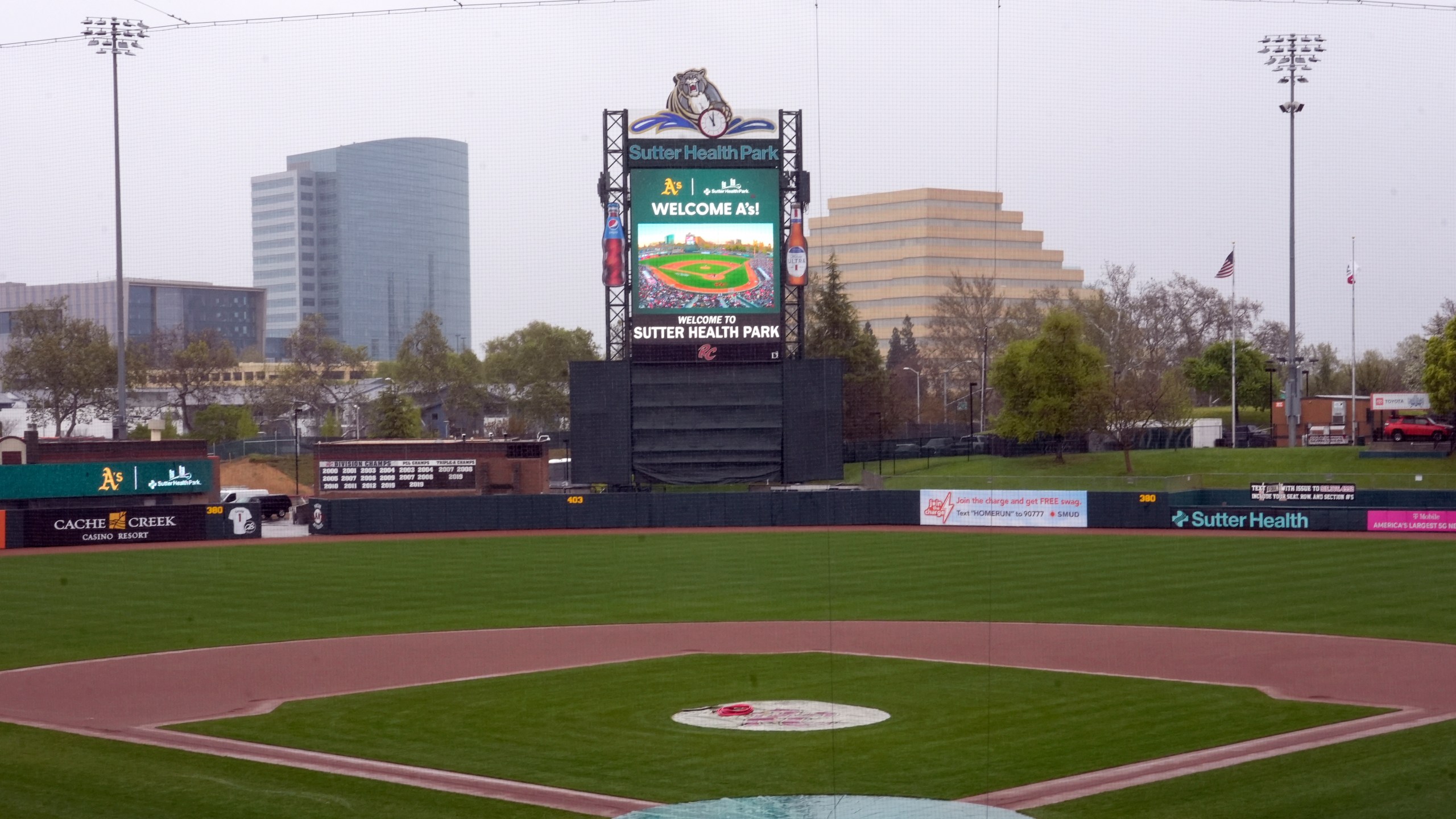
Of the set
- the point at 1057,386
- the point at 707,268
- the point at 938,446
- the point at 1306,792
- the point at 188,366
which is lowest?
the point at 1306,792

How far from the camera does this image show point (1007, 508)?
43031mm

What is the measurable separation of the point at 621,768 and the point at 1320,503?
112 feet

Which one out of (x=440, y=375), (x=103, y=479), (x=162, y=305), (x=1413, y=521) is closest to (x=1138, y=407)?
(x=1413, y=521)

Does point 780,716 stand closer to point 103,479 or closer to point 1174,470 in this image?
point 103,479

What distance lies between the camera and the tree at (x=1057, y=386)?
62906 millimetres

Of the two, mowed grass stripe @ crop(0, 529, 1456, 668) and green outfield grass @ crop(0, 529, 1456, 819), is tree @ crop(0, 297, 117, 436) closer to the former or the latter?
green outfield grass @ crop(0, 529, 1456, 819)

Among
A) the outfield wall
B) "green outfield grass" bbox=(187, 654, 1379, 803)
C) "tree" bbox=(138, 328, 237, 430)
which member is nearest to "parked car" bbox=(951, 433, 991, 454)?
the outfield wall

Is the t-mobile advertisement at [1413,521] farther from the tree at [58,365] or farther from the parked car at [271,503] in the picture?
the tree at [58,365]

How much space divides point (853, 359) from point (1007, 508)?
118ft

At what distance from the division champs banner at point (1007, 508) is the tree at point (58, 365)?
2133 inches

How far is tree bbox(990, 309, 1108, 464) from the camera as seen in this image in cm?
6291

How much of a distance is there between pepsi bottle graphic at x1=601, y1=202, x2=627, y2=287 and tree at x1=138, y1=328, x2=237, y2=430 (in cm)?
5464

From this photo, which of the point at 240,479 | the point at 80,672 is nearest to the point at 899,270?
the point at 240,479

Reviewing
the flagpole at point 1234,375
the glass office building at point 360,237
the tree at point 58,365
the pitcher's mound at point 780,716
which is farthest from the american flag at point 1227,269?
the glass office building at point 360,237
